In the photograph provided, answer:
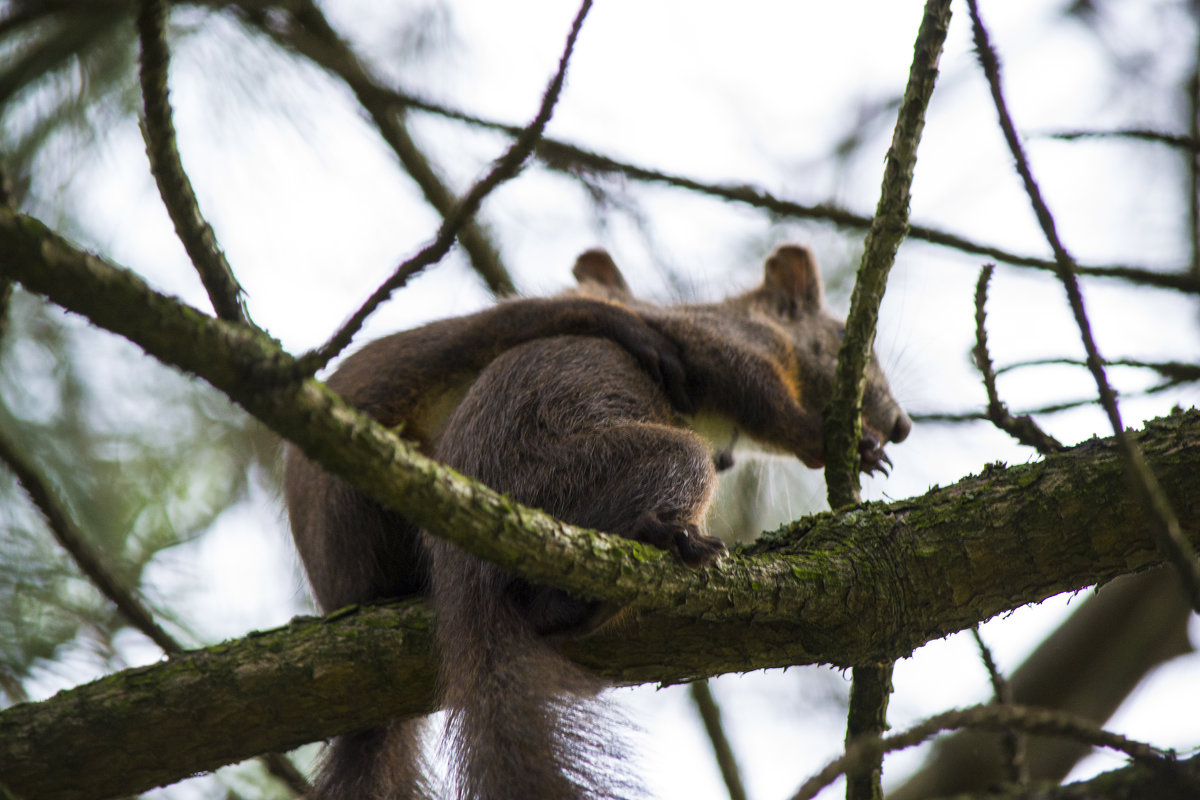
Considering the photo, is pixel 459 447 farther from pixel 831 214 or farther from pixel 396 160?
pixel 396 160

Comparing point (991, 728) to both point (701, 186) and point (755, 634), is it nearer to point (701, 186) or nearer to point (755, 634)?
point (755, 634)

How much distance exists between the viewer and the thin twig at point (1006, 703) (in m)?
2.72

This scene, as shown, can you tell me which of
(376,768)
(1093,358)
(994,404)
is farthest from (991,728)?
(376,768)

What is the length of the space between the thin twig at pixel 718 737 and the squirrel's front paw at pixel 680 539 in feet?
4.30

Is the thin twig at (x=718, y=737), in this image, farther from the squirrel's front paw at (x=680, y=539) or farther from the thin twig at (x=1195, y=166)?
the thin twig at (x=1195, y=166)

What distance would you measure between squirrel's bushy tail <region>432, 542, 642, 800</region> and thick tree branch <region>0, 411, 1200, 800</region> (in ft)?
0.48

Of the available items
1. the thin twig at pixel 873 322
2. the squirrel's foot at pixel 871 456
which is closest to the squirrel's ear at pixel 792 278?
the squirrel's foot at pixel 871 456

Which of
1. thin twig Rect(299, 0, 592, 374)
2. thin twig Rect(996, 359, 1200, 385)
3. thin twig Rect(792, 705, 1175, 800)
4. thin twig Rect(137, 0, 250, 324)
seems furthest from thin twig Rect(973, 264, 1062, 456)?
thin twig Rect(137, 0, 250, 324)

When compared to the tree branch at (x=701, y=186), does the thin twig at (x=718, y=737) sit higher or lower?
lower

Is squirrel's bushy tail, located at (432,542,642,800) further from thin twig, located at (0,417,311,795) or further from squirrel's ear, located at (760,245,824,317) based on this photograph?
squirrel's ear, located at (760,245,824,317)

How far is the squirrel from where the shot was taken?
223 centimetres

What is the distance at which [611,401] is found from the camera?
2.94m

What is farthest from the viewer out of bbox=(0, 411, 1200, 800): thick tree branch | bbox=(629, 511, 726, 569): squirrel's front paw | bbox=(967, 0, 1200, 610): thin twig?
bbox=(0, 411, 1200, 800): thick tree branch

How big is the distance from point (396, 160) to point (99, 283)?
3.11 m
